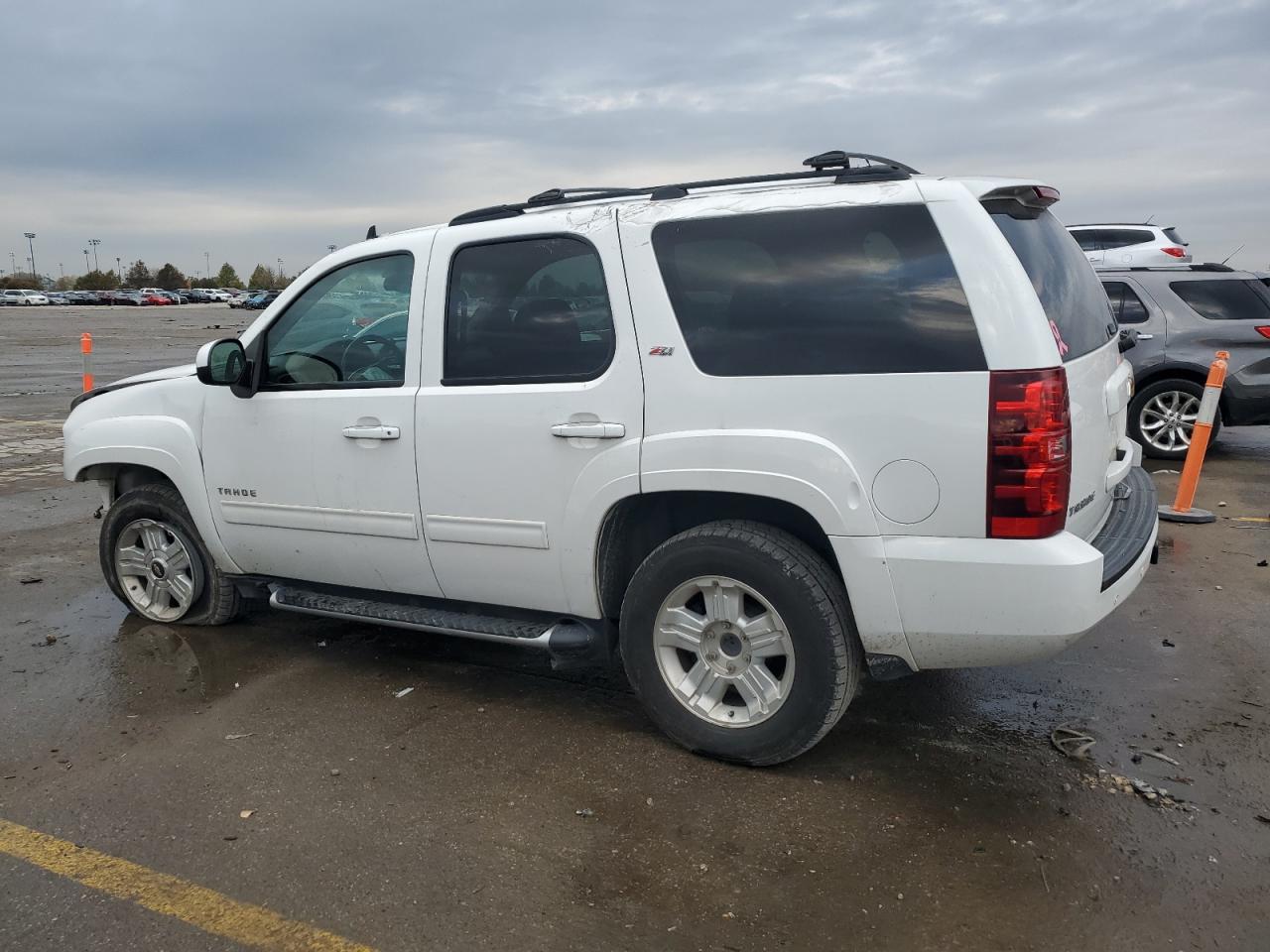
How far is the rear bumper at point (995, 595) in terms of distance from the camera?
313cm

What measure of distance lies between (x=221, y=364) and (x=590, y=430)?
74.6 inches

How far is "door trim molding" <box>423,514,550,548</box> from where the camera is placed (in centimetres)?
390

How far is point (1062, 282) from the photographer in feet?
11.8

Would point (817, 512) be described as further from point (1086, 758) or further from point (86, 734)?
point (86, 734)

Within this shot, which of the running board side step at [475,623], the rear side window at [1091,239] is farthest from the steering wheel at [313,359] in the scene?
the rear side window at [1091,239]

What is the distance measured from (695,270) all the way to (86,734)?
302 centimetres

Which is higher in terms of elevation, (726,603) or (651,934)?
(726,603)

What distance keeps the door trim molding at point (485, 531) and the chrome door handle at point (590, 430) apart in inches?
14.6

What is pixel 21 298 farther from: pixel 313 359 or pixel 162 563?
pixel 313 359

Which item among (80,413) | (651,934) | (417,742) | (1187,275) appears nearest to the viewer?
(651,934)

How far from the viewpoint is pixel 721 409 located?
3.48m

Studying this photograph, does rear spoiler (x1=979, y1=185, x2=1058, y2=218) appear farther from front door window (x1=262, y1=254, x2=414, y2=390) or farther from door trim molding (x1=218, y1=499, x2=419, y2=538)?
door trim molding (x1=218, y1=499, x2=419, y2=538)

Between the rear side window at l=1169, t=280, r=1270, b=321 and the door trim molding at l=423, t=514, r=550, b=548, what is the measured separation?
316 inches

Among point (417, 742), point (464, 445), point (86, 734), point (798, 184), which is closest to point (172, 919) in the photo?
point (417, 742)
